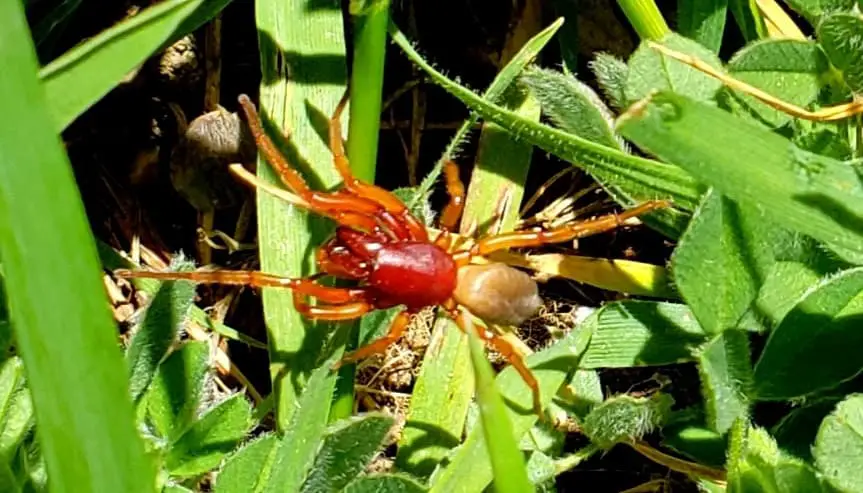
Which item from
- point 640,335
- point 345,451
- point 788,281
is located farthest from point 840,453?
point 345,451

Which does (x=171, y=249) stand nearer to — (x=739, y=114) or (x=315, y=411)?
(x=315, y=411)

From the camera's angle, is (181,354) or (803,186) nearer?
(803,186)

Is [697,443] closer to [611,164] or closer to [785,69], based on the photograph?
[611,164]

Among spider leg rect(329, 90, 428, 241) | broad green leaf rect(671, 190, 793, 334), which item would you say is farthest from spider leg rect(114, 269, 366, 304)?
broad green leaf rect(671, 190, 793, 334)

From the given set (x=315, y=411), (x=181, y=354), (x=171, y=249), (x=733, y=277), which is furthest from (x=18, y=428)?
(x=733, y=277)

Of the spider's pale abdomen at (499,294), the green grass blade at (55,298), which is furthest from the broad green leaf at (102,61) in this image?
the spider's pale abdomen at (499,294)

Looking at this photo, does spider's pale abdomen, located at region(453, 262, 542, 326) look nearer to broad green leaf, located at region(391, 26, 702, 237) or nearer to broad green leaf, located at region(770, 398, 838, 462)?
broad green leaf, located at region(391, 26, 702, 237)
